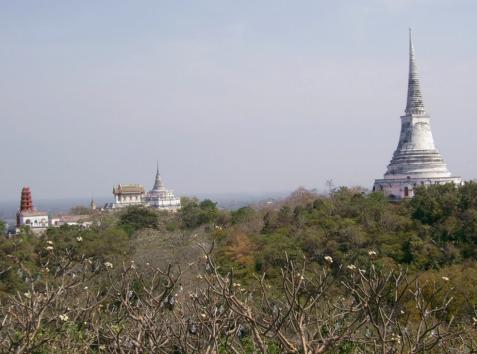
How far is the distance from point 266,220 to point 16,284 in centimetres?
1261

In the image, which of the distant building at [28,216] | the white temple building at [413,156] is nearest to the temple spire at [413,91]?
the white temple building at [413,156]

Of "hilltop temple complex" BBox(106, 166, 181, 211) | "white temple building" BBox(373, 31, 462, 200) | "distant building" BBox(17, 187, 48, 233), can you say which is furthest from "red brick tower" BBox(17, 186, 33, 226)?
"white temple building" BBox(373, 31, 462, 200)

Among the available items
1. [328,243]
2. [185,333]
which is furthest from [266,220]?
[185,333]

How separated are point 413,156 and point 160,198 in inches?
1578

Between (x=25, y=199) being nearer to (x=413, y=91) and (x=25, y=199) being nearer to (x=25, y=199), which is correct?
(x=25, y=199)

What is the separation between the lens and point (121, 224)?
41.2m

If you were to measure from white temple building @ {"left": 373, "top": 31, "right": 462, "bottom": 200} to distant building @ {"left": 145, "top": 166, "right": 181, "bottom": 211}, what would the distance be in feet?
121

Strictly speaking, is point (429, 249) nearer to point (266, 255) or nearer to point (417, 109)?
point (266, 255)

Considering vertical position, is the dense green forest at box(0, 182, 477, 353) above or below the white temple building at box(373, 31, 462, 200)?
below

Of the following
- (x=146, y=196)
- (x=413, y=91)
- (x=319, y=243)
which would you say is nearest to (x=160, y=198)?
(x=146, y=196)

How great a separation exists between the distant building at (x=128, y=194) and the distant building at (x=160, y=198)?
4.95ft

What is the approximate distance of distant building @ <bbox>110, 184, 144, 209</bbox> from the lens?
83.0m

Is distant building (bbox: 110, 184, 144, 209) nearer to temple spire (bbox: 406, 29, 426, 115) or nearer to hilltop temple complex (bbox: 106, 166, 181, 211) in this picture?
hilltop temple complex (bbox: 106, 166, 181, 211)

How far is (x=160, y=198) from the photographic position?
81000mm
